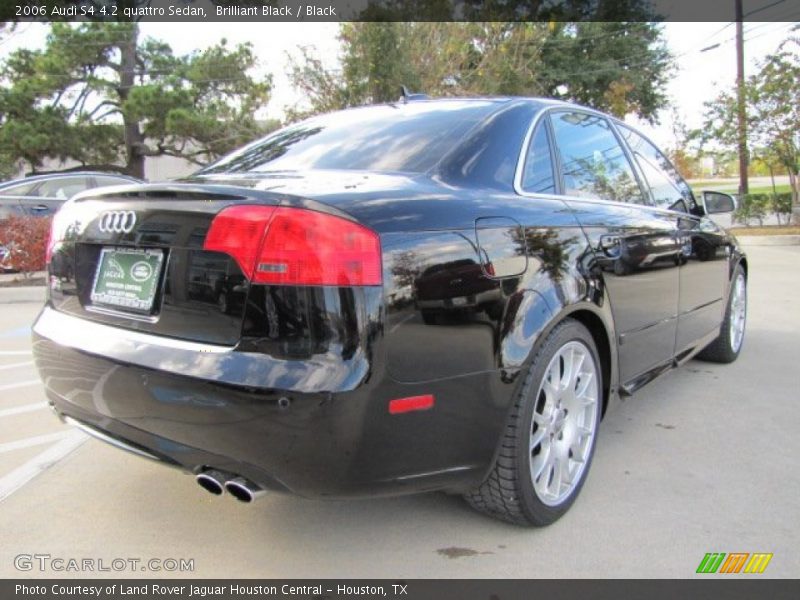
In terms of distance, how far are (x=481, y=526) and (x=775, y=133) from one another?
17661mm

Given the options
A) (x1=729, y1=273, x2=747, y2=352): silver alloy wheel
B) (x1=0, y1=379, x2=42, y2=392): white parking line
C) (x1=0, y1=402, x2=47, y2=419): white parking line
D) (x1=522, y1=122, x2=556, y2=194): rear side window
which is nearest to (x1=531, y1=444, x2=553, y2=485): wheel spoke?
(x1=522, y1=122, x2=556, y2=194): rear side window

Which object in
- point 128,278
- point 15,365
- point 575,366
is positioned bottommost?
point 15,365

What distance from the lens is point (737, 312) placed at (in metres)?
4.93

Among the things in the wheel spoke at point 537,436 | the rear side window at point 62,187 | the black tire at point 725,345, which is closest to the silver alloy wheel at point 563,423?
the wheel spoke at point 537,436

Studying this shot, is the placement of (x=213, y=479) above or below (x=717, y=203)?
below

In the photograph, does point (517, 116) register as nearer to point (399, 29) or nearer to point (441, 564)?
point (441, 564)

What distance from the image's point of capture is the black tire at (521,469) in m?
2.24

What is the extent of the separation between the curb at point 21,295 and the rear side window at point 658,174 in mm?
7449

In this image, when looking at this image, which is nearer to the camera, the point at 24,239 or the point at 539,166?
the point at 539,166

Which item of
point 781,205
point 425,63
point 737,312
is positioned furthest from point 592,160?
point 781,205

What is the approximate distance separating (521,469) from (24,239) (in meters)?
8.58

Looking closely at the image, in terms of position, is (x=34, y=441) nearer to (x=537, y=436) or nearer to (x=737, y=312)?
(x=537, y=436)

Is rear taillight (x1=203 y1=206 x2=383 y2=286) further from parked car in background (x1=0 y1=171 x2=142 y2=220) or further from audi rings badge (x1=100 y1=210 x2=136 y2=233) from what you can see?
parked car in background (x1=0 y1=171 x2=142 y2=220)

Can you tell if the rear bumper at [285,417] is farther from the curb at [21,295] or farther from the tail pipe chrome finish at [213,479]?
the curb at [21,295]
